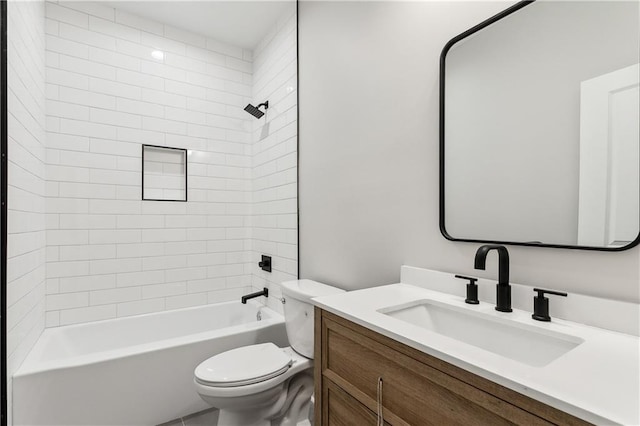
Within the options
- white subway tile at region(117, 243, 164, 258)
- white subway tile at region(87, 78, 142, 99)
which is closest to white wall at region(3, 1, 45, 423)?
white subway tile at region(87, 78, 142, 99)

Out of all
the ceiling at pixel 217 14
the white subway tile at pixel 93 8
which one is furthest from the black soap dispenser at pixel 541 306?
the white subway tile at pixel 93 8

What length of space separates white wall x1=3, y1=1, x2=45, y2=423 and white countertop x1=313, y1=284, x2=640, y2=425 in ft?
5.21

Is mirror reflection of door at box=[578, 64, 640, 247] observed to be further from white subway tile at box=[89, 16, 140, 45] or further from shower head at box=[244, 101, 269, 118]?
white subway tile at box=[89, 16, 140, 45]

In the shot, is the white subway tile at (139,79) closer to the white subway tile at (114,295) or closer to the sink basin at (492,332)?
the white subway tile at (114,295)

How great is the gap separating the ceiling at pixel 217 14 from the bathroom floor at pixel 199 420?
8.85ft

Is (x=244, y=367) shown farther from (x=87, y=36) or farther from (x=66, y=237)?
(x=87, y=36)

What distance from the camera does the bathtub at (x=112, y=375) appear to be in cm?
155

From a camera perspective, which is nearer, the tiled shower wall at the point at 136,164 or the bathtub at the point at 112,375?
the bathtub at the point at 112,375

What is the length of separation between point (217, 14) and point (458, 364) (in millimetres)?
2683

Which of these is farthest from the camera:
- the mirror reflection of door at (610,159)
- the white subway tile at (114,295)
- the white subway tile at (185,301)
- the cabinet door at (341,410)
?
the white subway tile at (185,301)

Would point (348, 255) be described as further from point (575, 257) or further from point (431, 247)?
point (575, 257)

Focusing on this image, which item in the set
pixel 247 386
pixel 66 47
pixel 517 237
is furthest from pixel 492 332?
pixel 66 47

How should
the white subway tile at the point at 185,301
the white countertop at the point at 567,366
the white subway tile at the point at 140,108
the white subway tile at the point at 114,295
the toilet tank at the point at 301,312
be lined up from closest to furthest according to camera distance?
the white countertop at the point at 567,366 → the toilet tank at the point at 301,312 → the white subway tile at the point at 114,295 → the white subway tile at the point at 140,108 → the white subway tile at the point at 185,301

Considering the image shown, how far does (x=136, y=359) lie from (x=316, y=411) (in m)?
1.11
